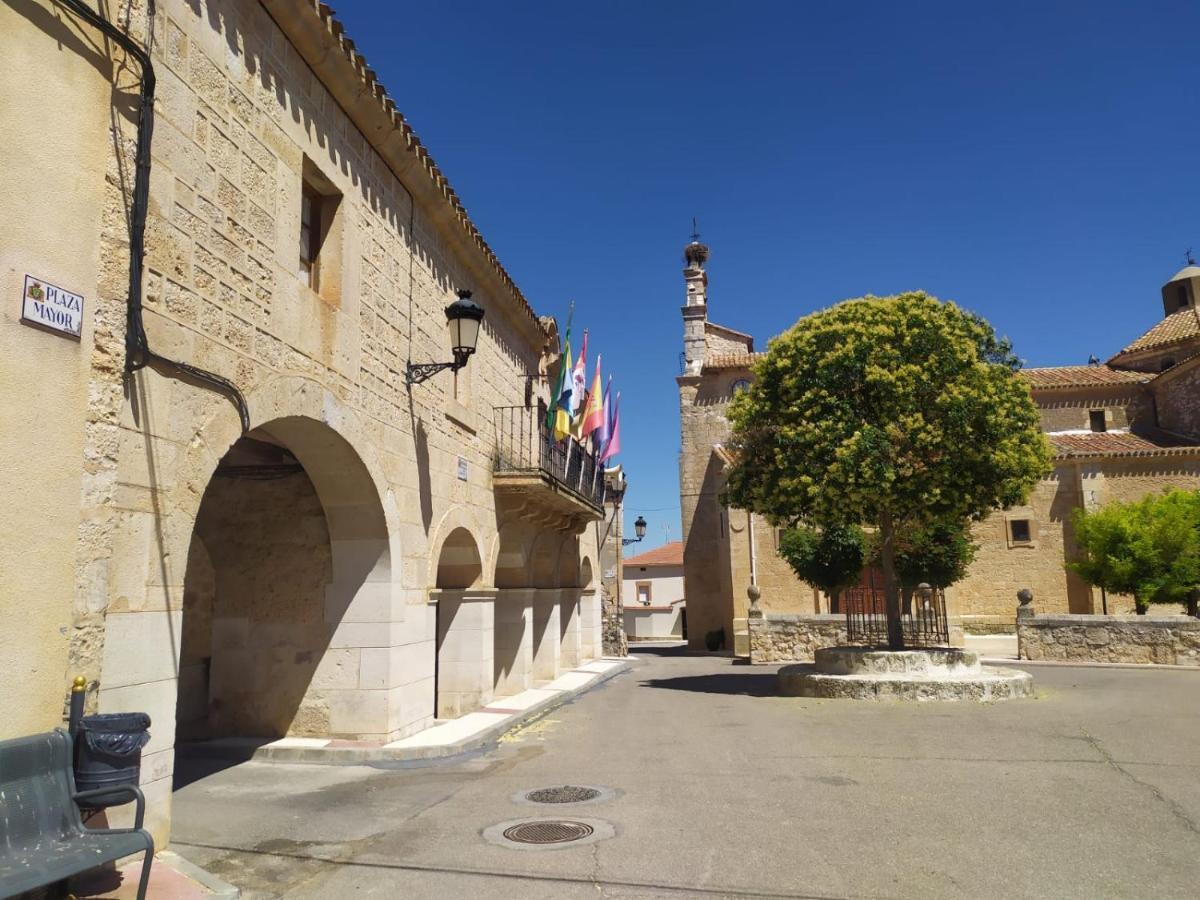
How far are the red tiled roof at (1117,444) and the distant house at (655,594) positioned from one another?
22909 mm

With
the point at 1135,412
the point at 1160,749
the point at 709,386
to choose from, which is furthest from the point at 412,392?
the point at 1135,412

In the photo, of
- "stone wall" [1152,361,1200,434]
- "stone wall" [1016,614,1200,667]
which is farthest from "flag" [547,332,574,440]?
"stone wall" [1152,361,1200,434]

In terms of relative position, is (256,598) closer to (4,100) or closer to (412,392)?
(412,392)

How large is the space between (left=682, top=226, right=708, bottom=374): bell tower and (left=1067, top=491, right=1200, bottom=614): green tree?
14.5 metres

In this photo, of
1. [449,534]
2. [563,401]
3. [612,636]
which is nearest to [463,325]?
[449,534]

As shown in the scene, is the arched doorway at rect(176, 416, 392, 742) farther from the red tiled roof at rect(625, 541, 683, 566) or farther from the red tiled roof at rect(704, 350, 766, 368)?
the red tiled roof at rect(625, 541, 683, 566)

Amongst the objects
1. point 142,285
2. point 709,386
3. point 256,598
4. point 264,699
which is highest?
point 709,386

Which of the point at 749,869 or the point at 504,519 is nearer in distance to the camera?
the point at 749,869

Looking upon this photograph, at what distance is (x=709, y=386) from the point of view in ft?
101

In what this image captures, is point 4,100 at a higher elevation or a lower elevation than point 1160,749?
higher

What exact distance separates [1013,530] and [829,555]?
27.7 feet

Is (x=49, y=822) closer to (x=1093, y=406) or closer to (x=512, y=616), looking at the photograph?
(x=512, y=616)

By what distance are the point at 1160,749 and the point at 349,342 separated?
28.6ft

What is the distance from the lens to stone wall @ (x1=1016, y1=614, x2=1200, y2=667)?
1719 centimetres
